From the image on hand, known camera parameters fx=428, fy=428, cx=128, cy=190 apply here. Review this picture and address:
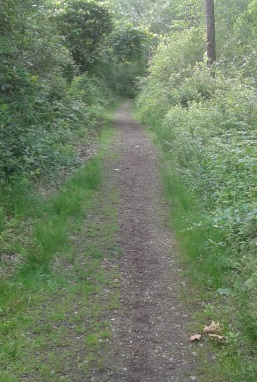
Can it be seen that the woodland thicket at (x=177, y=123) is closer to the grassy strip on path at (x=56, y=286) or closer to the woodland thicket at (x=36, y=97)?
the woodland thicket at (x=36, y=97)

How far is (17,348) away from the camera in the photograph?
4.05m

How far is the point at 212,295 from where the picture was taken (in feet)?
16.6

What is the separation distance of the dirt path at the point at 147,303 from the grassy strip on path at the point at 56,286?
17cm

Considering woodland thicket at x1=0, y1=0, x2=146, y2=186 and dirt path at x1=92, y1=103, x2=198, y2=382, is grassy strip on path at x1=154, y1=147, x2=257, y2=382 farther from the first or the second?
woodland thicket at x1=0, y1=0, x2=146, y2=186

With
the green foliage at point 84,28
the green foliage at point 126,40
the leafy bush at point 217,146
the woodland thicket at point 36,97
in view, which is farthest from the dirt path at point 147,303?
the green foliage at point 126,40

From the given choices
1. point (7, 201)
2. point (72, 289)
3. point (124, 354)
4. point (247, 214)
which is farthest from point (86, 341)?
point (7, 201)

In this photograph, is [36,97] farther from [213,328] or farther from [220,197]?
[213,328]

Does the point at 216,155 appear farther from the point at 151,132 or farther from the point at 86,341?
the point at 151,132

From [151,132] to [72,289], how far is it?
1077 centimetres

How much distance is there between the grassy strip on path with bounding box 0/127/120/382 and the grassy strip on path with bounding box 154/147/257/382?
3.22 feet

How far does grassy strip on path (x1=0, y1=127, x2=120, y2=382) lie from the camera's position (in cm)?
397

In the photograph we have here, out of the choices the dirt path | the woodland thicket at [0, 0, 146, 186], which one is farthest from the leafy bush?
the woodland thicket at [0, 0, 146, 186]

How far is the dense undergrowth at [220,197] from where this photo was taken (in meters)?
4.33

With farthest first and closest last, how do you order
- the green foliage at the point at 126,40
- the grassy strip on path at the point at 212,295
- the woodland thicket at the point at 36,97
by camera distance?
the green foliage at the point at 126,40 < the woodland thicket at the point at 36,97 < the grassy strip on path at the point at 212,295
